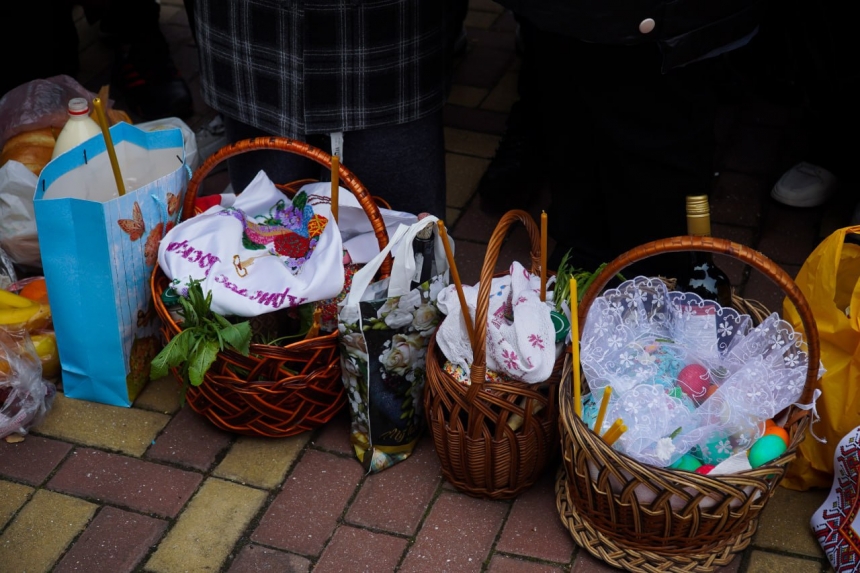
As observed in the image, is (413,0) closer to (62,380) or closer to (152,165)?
(152,165)

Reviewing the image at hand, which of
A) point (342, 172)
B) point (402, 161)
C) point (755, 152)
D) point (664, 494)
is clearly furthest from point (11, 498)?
point (755, 152)

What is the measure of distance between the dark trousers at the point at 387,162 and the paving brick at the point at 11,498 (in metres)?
0.88

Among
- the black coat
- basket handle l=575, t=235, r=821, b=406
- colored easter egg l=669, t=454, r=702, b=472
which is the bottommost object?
colored easter egg l=669, t=454, r=702, b=472

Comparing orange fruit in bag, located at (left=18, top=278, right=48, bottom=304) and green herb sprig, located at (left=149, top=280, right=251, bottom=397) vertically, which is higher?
green herb sprig, located at (left=149, top=280, right=251, bottom=397)

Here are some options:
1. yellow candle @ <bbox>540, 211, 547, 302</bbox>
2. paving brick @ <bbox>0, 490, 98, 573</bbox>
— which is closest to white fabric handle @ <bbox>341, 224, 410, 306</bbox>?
yellow candle @ <bbox>540, 211, 547, 302</bbox>

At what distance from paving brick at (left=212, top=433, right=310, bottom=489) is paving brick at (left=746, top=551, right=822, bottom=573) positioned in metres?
0.99

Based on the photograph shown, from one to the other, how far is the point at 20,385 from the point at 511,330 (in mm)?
1137

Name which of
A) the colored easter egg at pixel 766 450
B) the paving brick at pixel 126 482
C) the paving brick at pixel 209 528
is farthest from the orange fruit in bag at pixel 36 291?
the colored easter egg at pixel 766 450

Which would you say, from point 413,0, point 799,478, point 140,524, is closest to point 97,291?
point 140,524

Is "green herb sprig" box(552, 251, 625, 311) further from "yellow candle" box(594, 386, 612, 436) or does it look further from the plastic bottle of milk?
the plastic bottle of milk

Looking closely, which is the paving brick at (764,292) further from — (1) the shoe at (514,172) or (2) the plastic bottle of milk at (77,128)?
(2) the plastic bottle of milk at (77,128)

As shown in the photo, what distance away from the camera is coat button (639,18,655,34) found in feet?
5.56

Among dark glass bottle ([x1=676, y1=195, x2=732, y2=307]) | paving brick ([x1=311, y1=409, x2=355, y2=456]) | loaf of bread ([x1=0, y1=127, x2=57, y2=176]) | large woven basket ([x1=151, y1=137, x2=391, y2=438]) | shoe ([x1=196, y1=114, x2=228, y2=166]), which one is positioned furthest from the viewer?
shoe ([x1=196, y1=114, x2=228, y2=166])

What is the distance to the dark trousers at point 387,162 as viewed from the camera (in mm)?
2051
